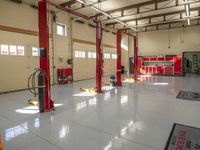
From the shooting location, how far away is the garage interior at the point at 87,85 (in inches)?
109

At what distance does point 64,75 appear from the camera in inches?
378

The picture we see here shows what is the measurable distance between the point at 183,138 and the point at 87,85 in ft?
21.6

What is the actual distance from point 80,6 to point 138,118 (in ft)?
24.6

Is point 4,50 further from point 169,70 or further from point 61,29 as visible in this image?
point 169,70

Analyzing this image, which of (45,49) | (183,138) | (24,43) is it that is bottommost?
(183,138)

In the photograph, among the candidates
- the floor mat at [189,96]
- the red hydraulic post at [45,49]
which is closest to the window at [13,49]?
the red hydraulic post at [45,49]

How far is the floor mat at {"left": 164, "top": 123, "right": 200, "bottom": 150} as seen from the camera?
2.38 meters

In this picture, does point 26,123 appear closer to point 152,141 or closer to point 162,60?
point 152,141

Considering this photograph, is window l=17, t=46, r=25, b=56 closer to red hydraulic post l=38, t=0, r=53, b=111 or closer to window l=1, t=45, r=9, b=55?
window l=1, t=45, r=9, b=55

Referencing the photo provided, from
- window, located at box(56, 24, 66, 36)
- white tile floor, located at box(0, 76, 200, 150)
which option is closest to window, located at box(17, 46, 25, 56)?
window, located at box(56, 24, 66, 36)

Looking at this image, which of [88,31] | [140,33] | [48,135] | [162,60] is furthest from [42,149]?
[140,33]

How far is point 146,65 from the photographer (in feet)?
50.2

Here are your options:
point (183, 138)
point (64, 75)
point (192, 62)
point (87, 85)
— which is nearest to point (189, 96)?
point (183, 138)

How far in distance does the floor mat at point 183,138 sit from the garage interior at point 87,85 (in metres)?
0.02
